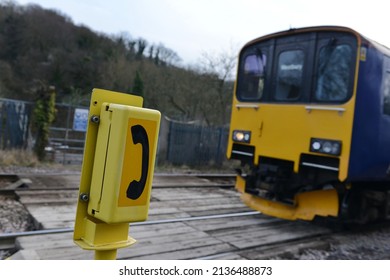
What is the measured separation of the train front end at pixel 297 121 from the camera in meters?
4.94

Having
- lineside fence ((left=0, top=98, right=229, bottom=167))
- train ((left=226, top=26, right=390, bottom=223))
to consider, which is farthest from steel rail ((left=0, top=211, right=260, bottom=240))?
lineside fence ((left=0, top=98, right=229, bottom=167))

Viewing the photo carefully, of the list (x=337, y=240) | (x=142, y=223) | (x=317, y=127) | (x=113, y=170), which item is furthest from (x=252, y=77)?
(x=113, y=170)

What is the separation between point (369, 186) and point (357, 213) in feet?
1.61

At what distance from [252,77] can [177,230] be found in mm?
2842

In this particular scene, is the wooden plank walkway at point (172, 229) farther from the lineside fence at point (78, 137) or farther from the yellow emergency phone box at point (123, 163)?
the lineside fence at point (78, 137)

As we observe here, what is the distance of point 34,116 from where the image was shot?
972 cm

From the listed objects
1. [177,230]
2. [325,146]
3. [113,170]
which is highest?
[325,146]

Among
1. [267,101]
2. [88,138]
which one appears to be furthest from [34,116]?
[88,138]

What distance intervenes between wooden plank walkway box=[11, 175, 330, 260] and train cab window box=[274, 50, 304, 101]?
1.91 meters

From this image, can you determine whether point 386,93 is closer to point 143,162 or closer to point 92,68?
point 143,162

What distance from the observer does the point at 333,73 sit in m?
5.16

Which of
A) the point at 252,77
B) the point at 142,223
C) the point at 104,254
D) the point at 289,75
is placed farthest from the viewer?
the point at 252,77

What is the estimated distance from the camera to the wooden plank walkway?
3865mm

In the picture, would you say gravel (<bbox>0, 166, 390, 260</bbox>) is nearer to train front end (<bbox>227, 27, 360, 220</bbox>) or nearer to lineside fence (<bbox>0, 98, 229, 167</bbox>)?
train front end (<bbox>227, 27, 360, 220</bbox>)
